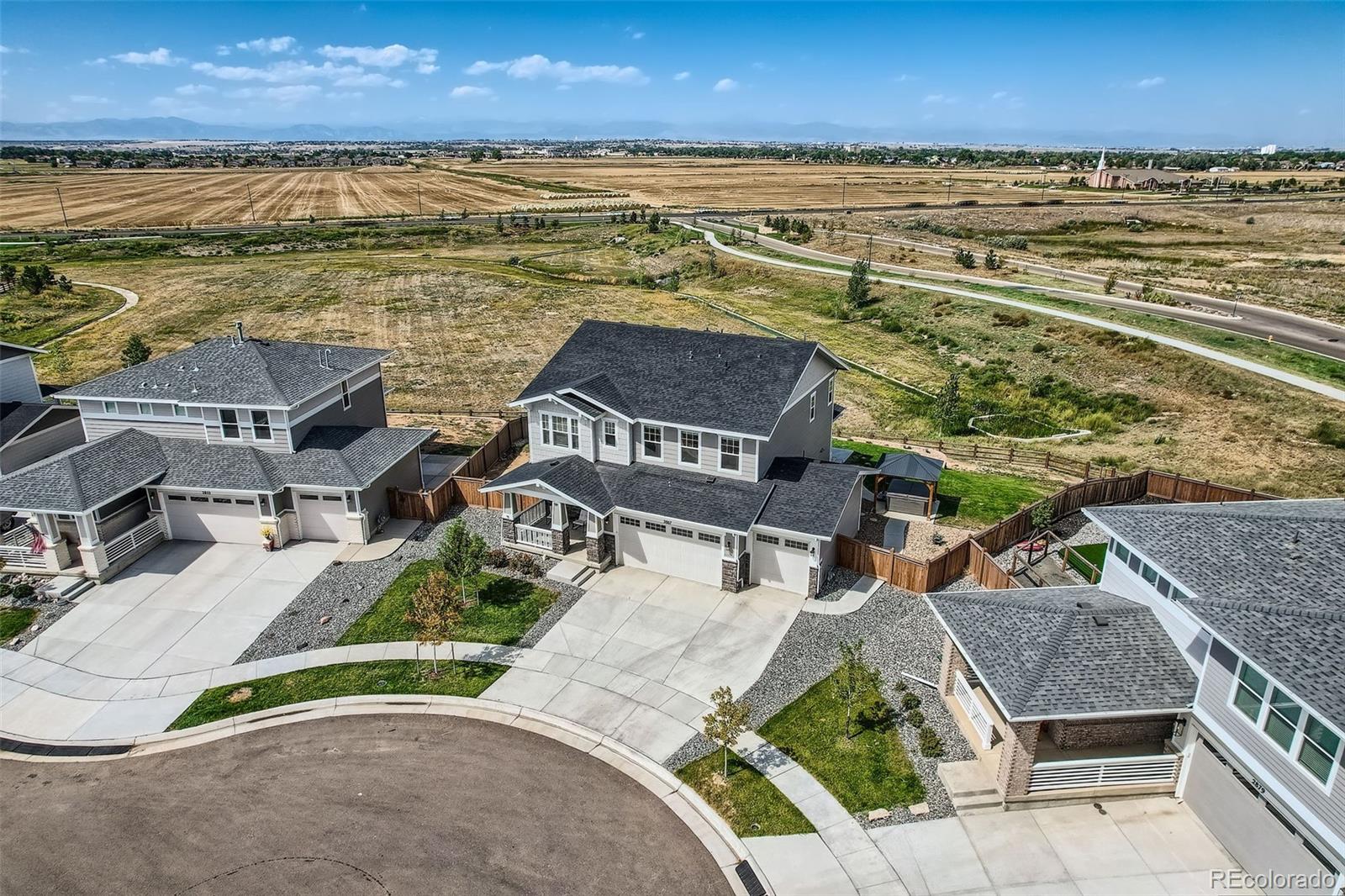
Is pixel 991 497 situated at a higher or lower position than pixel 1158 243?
lower

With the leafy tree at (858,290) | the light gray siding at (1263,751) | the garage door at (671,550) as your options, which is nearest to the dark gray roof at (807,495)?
the garage door at (671,550)

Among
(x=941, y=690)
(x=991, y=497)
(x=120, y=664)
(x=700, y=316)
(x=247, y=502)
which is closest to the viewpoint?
(x=941, y=690)

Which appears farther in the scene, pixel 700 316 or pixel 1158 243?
pixel 1158 243

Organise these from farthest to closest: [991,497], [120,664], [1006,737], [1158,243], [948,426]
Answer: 1. [1158,243]
2. [948,426]
3. [991,497]
4. [120,664]
5. [1006,737]

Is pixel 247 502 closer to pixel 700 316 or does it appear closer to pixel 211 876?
pixel 211 876

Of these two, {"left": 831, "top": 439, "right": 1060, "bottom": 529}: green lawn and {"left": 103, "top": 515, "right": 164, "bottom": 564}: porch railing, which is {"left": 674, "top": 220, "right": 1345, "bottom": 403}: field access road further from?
{"left": 103, "top": 515, "right": 164, "bottom": 564}: porch railing

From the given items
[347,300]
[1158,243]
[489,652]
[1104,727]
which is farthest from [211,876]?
[1158,243]

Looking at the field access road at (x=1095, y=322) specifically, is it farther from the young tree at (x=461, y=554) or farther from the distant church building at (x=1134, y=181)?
the distant church building at (x=1134, y=181)

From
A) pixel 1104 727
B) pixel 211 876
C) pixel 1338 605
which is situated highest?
pixel 1338 605
